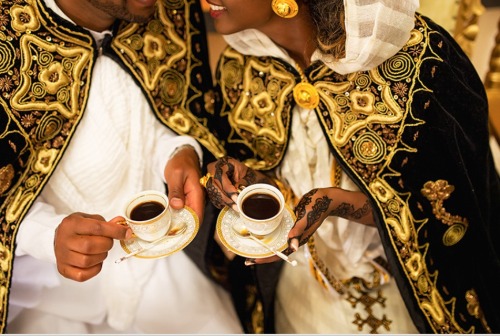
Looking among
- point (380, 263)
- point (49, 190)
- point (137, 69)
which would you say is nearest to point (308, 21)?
point (137, 69)

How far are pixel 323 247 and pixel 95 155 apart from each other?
2.64 feet

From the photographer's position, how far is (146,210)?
124 centimetres

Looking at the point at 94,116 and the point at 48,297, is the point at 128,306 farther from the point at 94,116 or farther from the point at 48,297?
the point at 94,116

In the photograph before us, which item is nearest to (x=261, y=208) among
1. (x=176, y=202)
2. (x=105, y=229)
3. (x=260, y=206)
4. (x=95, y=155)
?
(x=260, y=206)

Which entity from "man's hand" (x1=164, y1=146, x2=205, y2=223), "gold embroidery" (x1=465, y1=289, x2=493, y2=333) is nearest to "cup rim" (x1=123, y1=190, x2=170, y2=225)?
"man's hand" (x1=164, y1=146, x2=205, y2=223)

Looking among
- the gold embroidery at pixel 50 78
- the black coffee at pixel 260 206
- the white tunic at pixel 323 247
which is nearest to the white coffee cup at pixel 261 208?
the black coffee at pixel 260 206

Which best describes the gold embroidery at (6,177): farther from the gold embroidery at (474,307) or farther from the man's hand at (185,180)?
the gold embroidery at (474,307)

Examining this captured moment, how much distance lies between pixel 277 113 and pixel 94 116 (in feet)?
1.88

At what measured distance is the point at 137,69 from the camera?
1595 mm

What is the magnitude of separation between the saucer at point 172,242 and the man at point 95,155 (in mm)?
30

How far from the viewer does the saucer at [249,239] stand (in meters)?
1.19

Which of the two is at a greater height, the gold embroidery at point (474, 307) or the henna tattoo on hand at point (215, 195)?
the henna tattoo on hand at point (215, 195)

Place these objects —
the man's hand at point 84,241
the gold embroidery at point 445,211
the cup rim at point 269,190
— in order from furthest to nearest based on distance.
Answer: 1. the gold embroidery at point 445,211
2. the man's hand at point 84,241
3. the cup rim at point 269,190

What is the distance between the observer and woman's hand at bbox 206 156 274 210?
1307mm
